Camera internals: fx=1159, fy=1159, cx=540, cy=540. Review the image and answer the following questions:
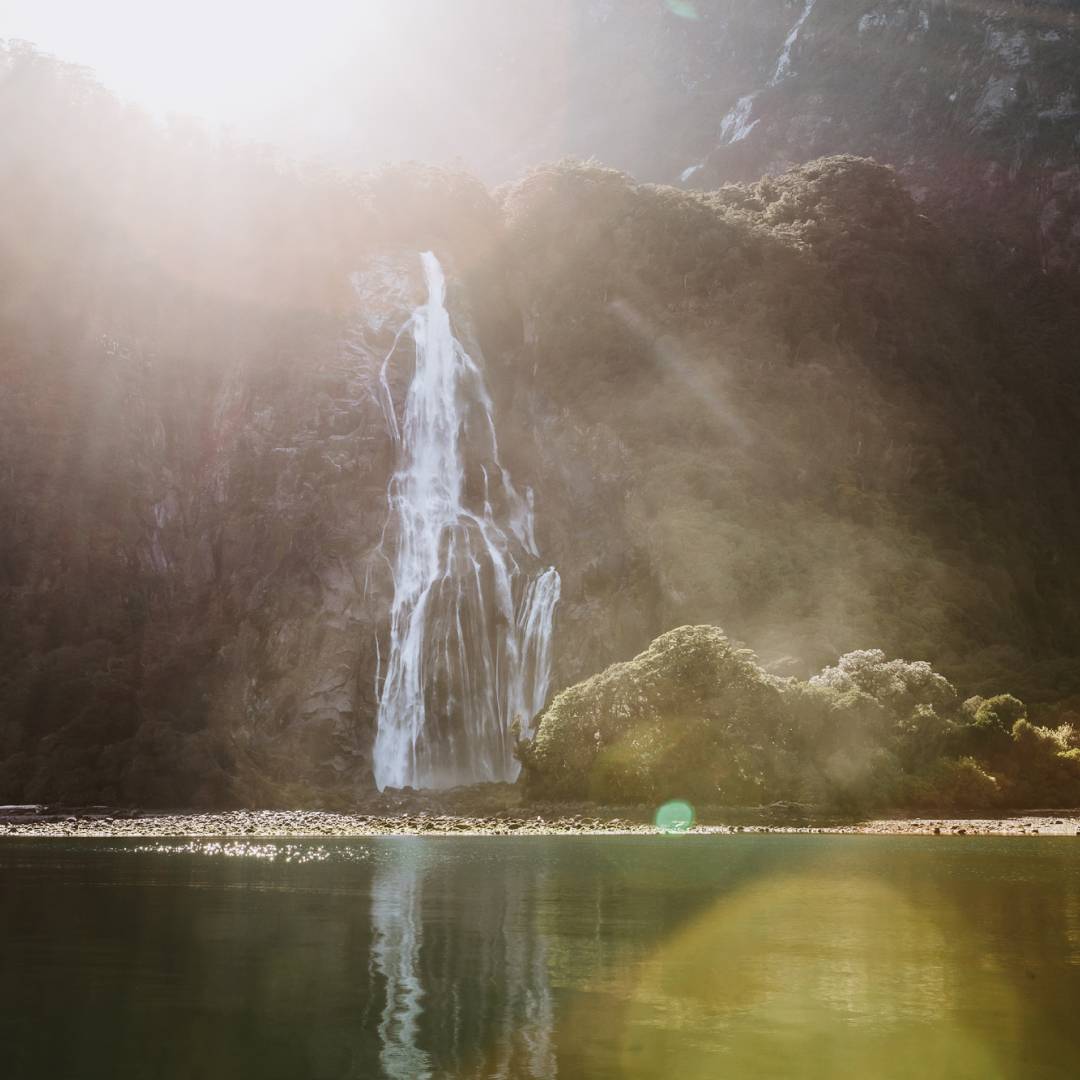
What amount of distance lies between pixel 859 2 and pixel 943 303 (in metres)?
65.6

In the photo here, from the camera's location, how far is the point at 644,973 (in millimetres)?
16859

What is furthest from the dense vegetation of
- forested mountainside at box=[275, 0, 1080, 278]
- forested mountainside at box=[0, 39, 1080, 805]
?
forested mountainside at box=[275, 0, 1080, 278]

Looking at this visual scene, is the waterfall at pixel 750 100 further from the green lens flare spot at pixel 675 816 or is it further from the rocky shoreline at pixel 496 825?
the rocky shoreline at pixel 496 825

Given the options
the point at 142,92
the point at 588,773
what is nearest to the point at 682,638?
the point at 588,773

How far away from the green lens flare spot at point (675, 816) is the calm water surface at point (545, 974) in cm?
2184

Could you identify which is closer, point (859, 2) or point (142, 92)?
point (142, 92)

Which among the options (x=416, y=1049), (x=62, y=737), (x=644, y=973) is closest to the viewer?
(x=416, y=1049)

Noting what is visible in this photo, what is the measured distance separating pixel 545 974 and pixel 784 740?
4657 cm

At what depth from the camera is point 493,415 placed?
106 meters

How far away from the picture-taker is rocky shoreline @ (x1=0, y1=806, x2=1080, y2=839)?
5262 cm

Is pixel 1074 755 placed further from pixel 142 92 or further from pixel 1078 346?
pixel 142 92

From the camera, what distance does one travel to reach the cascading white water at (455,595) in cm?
8350

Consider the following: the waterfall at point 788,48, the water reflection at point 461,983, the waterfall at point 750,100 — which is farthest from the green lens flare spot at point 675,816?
the waterfall at point 788,48

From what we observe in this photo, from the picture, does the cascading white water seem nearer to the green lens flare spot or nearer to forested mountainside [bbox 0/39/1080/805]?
forested mountainside [bbox 0/39/1080/805]
